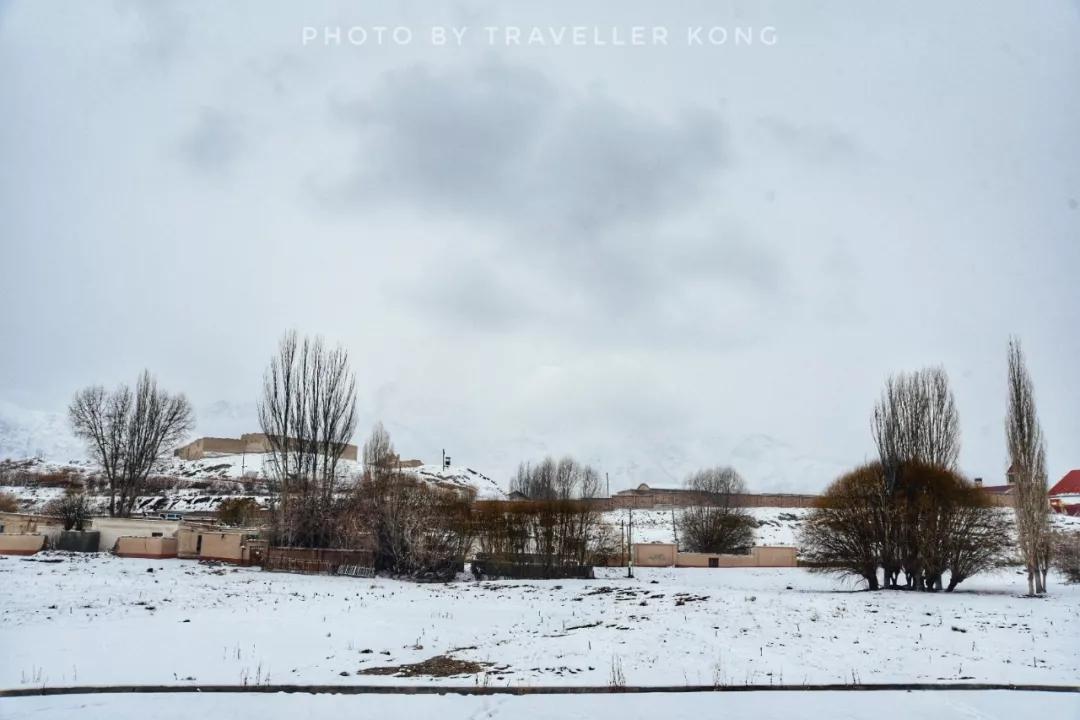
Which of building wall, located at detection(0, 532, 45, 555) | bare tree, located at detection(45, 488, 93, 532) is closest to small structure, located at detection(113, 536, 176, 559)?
building wall, located at detection(0, 532, 45, 555)

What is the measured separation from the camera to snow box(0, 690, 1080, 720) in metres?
9.98

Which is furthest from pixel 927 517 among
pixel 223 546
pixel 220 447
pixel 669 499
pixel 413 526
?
pixel 220 447

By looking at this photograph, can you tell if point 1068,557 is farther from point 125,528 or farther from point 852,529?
point 125,528

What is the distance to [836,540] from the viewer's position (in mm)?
32094

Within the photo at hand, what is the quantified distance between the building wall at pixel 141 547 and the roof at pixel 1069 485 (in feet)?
→ 355

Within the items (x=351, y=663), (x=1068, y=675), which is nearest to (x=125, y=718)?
(x=351, y=663)

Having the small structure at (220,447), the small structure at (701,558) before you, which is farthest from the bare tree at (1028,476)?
the small structure at (220,447)

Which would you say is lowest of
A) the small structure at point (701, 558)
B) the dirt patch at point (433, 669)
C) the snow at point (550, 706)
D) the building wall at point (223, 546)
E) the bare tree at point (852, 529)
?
the small structure at point (701, 558)

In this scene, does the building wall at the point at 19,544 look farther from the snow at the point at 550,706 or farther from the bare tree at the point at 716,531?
the bare tree at the point at 716,531

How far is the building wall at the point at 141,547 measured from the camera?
141 feet

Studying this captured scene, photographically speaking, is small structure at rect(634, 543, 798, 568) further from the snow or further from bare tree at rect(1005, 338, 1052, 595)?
the snow

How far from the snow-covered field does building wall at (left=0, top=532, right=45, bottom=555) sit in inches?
432

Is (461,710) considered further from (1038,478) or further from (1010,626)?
(1038,478)

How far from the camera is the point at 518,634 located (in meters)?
18.4
